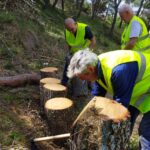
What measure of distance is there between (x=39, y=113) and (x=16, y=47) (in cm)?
393

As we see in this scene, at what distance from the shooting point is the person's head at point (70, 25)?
7122mm

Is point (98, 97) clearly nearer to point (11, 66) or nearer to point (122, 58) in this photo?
point (122, 58)

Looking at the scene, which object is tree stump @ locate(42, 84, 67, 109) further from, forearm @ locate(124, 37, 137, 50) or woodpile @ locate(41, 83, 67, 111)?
forearm @ locate(124, 37, 137, 50)

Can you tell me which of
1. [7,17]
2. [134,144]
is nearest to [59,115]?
[134,144]

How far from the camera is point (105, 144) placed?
387 centimetres

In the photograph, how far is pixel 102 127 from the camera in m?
3.80

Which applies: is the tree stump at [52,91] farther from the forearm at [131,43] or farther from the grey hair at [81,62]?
the grey hair at [81,62]

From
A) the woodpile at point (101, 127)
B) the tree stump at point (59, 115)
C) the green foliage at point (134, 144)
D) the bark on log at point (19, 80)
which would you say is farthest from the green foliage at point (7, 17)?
the woodpile at point (101, 127)

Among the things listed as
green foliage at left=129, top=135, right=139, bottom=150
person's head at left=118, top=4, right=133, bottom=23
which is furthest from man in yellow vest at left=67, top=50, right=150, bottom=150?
person's head at left=118, top=4, right=133, bottom=23

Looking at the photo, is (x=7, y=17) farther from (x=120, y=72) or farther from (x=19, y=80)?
(x=120, y=72)

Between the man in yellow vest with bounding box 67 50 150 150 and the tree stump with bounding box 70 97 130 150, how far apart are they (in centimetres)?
16

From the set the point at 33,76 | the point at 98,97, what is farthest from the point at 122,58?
the point at 33,76

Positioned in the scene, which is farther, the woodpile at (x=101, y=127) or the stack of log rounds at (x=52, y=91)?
the stack of log rounds at (x=52, y=91)

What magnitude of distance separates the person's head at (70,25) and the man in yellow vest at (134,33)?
1251 mm
